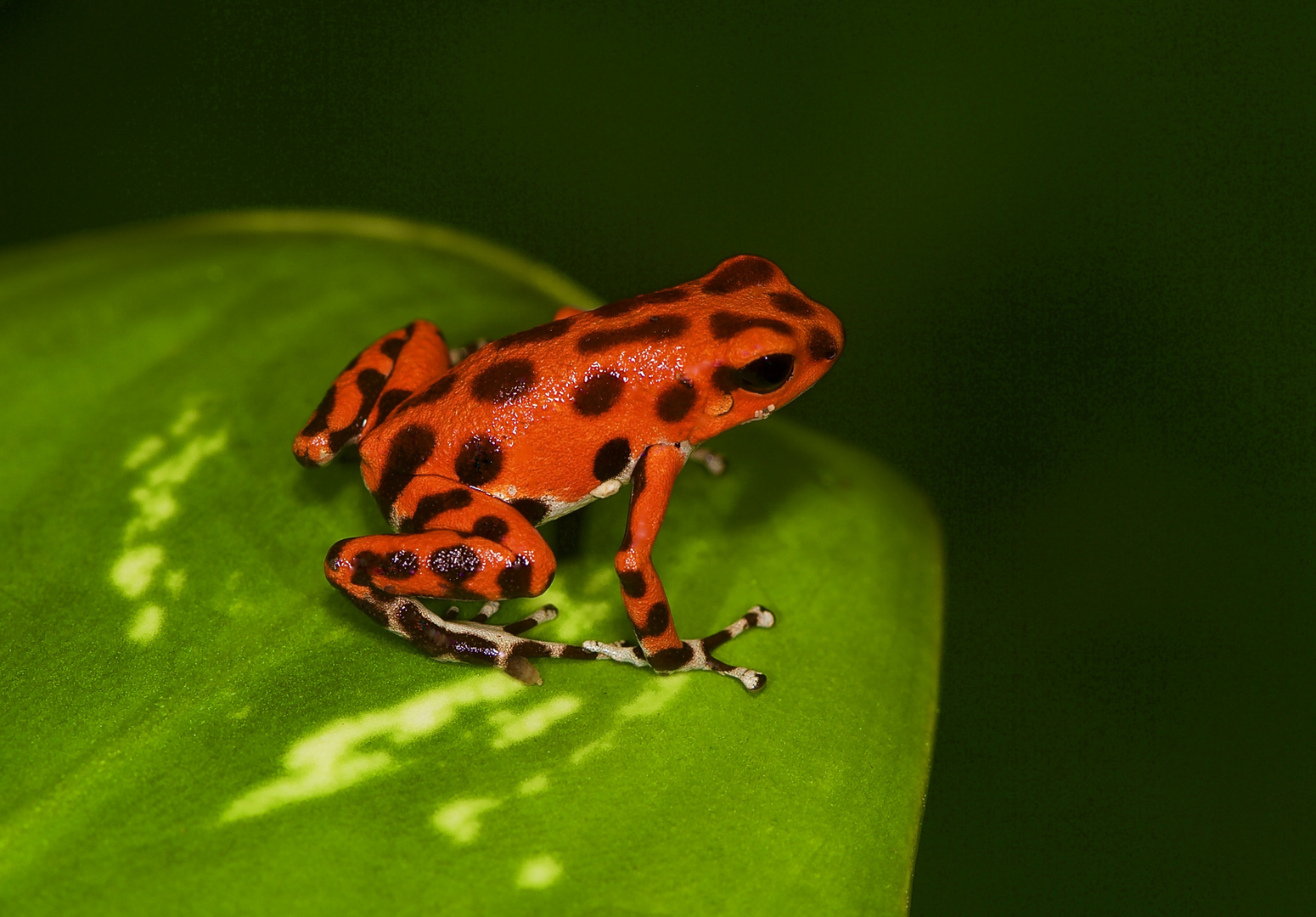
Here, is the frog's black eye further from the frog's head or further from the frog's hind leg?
the frog's hind leg

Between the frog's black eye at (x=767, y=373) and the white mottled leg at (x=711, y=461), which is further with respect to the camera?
the white mottled leg at (x=711, y=461)

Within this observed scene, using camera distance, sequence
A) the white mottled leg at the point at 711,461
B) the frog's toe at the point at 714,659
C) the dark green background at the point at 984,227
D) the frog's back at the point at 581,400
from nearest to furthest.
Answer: the frog's toe at the point at 714,659, the frog's back at the point at 581,400, the white mottled leg at the point at 711,461, the dark green background at the point at 984,227

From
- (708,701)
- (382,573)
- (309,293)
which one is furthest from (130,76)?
(708,701)

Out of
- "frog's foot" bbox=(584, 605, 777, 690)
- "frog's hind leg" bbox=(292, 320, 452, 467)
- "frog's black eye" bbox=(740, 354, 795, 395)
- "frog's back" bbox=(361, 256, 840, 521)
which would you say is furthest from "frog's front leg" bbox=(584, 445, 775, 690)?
"frog's hind leg" bbox=(292, 320, 452, 467)

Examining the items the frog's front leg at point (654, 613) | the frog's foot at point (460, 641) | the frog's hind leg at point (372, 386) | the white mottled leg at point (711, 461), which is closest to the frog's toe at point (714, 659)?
the frog's front leg at point (654, 613)

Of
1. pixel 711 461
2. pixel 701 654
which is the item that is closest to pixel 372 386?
pixel 711 461

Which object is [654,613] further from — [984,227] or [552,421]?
[984,227]

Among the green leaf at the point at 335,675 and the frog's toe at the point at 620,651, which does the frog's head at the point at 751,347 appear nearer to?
the green leaf at the point at 335,675
